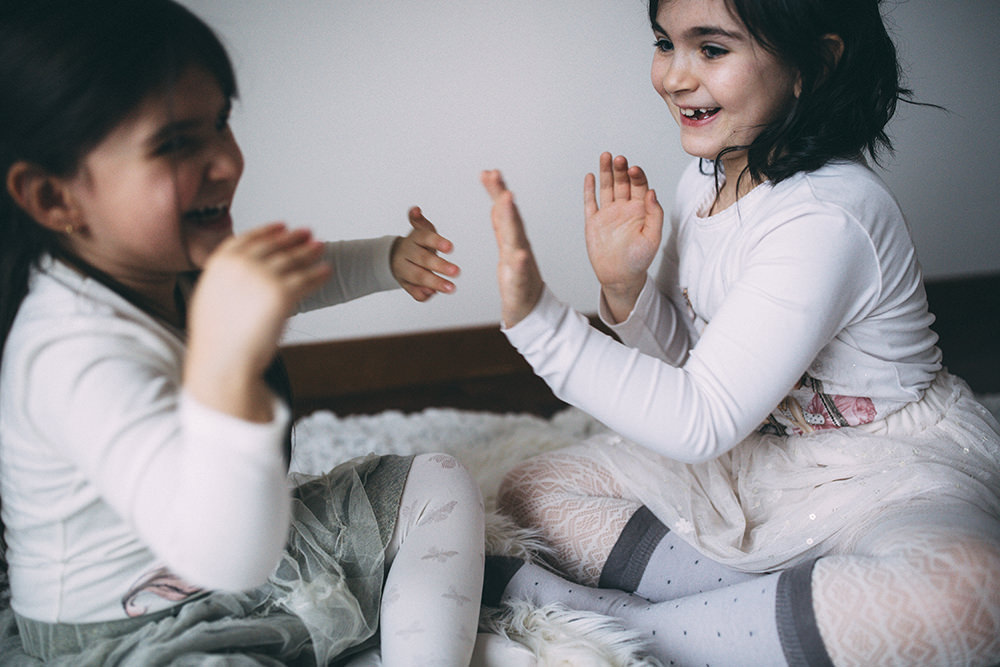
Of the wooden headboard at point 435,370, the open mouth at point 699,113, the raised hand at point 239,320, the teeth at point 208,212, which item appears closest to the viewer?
the raised hand at point 239,320

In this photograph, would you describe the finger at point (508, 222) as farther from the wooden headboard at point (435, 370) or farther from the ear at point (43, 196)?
the wooden headboard at point (435, 370)

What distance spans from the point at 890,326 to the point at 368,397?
1.01m

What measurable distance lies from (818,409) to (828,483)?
0.08 meters

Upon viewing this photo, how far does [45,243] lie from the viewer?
58 centimetres

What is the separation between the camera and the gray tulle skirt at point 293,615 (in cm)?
60

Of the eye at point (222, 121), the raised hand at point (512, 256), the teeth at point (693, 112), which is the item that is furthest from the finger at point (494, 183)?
the teeth at point (693, 112)

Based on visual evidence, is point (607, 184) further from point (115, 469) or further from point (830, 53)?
point (115, 469)

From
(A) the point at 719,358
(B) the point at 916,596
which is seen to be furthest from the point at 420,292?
(B) the point at 916,596

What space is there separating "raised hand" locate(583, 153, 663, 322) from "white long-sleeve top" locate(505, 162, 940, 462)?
0.27ft

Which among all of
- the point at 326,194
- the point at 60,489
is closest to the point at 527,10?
the point at 326,194

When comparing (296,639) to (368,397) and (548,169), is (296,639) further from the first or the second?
(548,169)

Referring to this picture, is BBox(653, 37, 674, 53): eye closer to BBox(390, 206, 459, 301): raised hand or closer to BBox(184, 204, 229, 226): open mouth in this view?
BBox(390, 206, 459, 301): raised hand

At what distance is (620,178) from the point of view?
0.85 m

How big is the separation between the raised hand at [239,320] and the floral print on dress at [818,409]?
566mm
